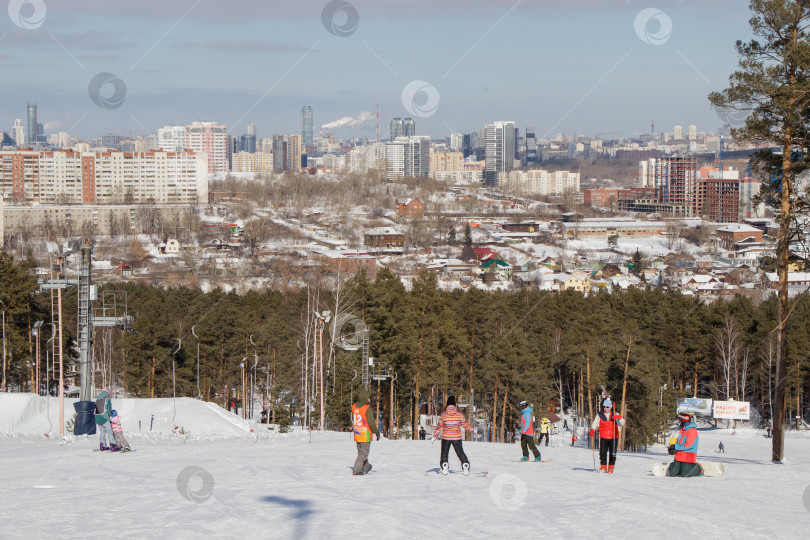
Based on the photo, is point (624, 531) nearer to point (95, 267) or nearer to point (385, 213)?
point (95, 267)

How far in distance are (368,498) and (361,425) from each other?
3.77ft

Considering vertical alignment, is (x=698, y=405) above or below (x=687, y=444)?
below

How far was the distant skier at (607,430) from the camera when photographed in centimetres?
1013

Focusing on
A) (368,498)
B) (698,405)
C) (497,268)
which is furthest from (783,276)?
(497,268)

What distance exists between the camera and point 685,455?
965 cm

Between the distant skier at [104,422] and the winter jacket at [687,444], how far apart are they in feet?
21.6

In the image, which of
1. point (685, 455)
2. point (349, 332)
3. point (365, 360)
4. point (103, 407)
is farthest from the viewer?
point (349, 332)

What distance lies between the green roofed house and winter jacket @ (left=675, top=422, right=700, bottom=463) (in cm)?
7349

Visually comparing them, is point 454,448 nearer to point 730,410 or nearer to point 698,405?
point 730,410

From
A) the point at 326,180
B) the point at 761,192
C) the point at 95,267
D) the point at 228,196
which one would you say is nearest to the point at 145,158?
the point at 228,196

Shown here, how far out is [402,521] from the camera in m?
7.16

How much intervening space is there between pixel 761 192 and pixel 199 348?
22.9 metres

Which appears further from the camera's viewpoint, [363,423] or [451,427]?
[451,427]

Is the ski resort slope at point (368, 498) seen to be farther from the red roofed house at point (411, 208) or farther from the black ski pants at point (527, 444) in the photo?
the red roofed house at point (411, 208)
